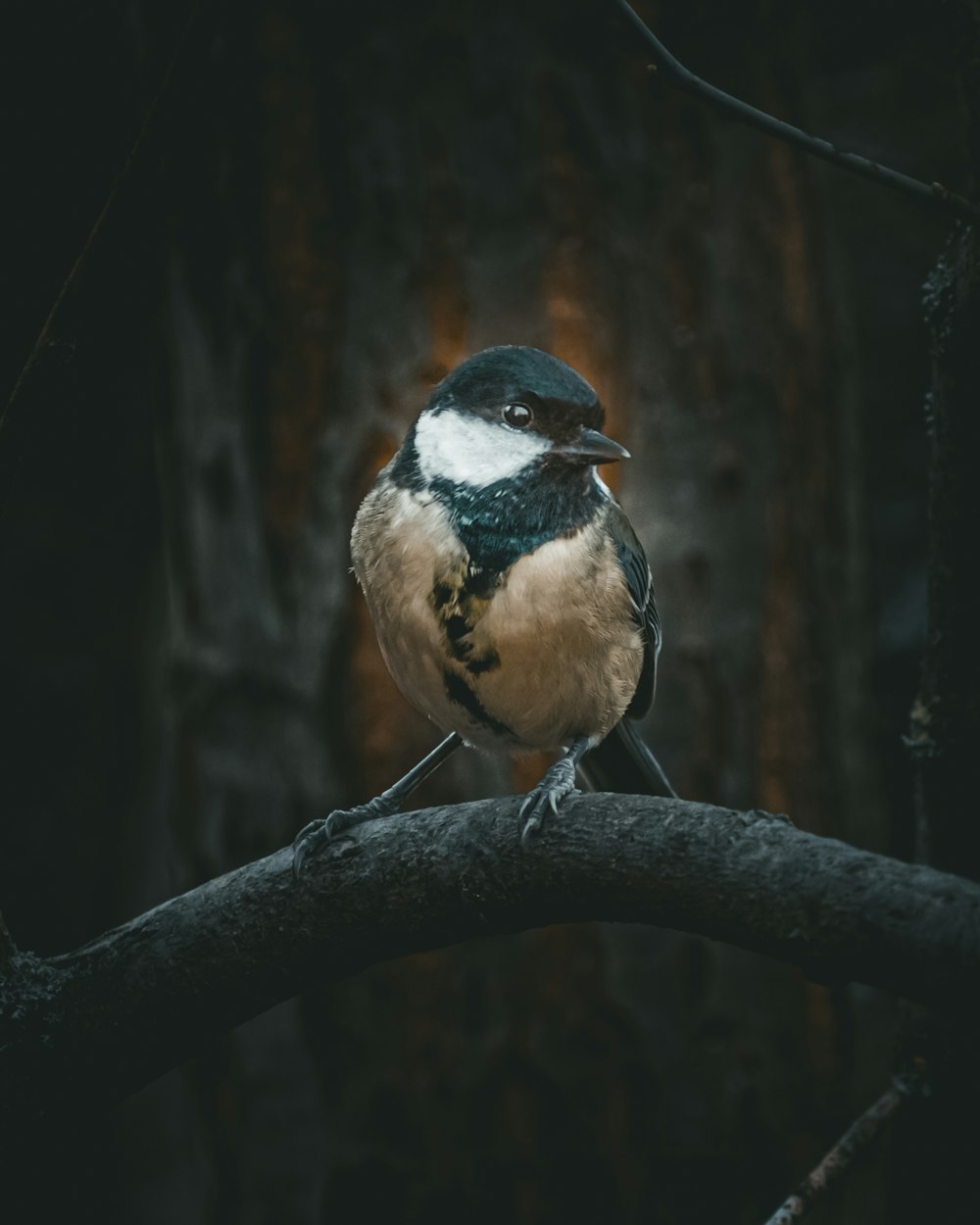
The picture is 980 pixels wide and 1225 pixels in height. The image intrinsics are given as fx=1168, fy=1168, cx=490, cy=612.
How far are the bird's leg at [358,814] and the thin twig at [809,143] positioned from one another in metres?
0.85

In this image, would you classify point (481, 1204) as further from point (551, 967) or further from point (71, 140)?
point (71, 140)

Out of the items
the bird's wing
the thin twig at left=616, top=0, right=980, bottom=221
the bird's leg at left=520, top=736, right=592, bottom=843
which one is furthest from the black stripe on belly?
the thin twig at left=616, top=0, right=980, bottom=221

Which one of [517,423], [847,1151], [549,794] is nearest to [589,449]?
[517,423]

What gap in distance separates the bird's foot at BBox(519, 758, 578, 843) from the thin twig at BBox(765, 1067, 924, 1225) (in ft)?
1.37

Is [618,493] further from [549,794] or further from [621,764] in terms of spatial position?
[549,794]

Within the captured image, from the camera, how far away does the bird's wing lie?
1695 mm

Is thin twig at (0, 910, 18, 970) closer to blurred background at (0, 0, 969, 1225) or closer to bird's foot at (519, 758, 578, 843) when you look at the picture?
bird's foot at (519, 758, 578, 843)

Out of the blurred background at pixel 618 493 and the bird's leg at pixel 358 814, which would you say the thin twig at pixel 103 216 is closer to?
the bird's leg at pixel 358 814

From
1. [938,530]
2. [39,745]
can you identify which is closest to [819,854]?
[938,530]

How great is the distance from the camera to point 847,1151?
1.20 m

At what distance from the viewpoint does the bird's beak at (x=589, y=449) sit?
1.57 metres

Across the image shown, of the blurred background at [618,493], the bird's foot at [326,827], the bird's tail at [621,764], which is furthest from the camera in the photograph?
the blurred background at [618,493]

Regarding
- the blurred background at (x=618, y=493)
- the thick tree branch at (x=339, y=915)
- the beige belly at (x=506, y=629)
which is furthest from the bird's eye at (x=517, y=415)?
the blurred background at (x=618, y=493)

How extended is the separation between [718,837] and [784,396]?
1.61 meters
